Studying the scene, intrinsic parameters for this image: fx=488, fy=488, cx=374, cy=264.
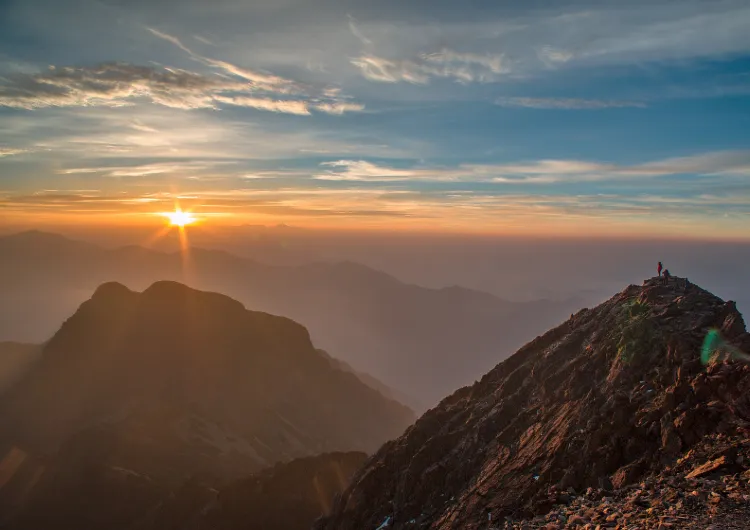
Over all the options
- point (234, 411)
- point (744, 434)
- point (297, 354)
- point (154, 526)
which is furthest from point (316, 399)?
point (744, 434)

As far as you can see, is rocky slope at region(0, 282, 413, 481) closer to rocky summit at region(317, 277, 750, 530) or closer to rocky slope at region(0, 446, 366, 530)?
rocky slope at region(0, 446, 366, 530)

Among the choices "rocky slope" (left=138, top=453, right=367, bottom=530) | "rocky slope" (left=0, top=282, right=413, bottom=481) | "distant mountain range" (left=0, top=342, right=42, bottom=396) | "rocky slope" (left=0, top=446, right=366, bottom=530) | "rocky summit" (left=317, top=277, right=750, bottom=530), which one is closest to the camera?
"rocky summit" (left=317, top=277, right=750, bottom=530)

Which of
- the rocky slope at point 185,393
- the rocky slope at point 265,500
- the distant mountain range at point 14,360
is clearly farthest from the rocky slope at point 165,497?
the distant mountain range at point 14,360

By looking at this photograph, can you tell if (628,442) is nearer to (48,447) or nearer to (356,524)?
(356,524)

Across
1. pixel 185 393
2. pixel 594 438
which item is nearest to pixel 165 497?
pixel 185 393

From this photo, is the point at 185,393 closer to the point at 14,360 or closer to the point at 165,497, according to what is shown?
the point at 165,497

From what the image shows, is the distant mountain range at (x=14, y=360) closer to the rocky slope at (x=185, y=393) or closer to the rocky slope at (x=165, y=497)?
the rocky slope at (x=185, y=393)

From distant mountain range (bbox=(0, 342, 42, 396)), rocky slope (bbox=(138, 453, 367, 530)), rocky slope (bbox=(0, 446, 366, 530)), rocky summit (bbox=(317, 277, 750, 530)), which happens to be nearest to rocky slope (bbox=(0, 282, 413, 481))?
distant mountain range (bbox=(0, 342, 42, 396))
